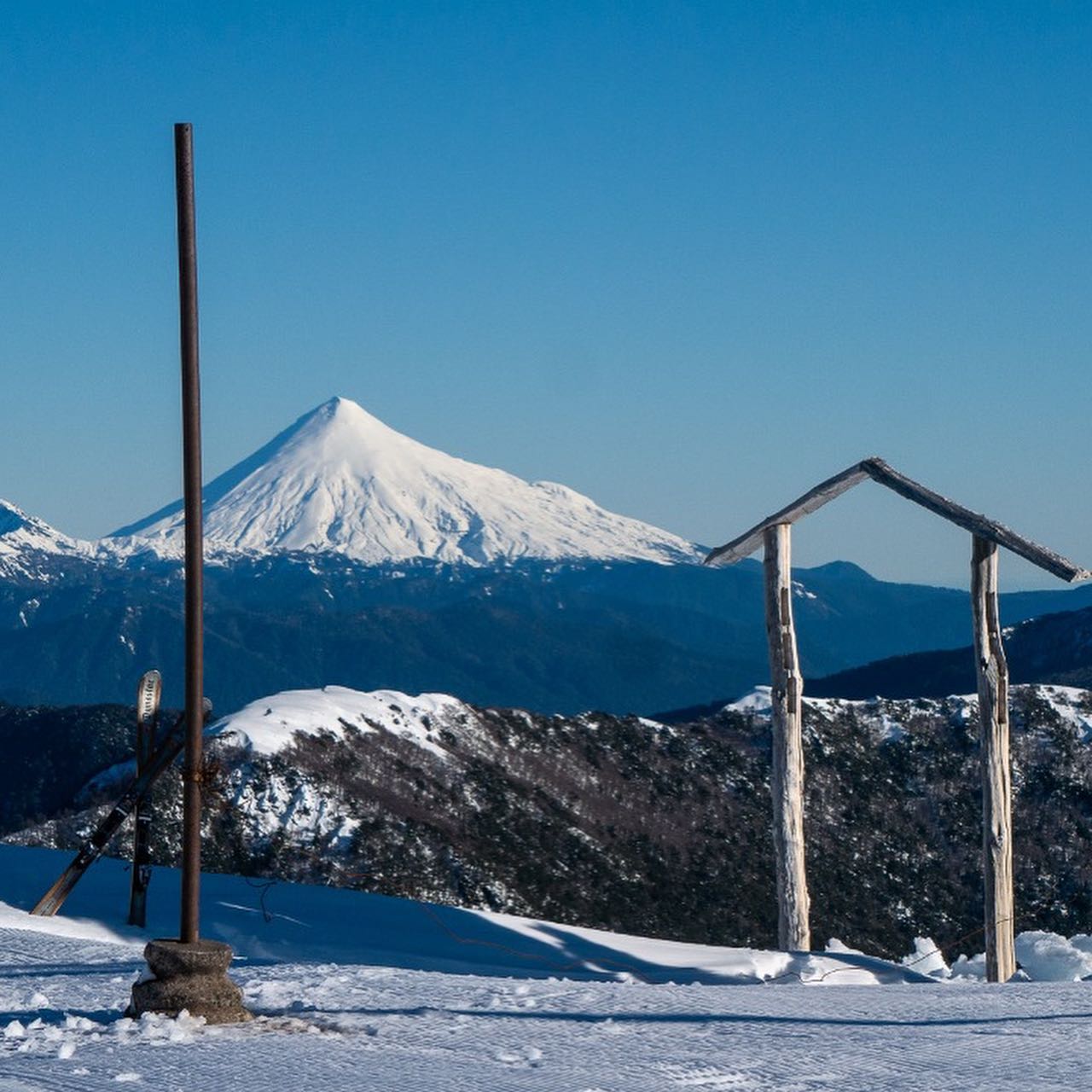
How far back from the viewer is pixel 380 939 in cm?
1231

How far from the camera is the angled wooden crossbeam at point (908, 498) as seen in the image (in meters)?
12.2

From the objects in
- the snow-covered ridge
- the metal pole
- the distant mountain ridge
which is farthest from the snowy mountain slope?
the distant mountain ridge

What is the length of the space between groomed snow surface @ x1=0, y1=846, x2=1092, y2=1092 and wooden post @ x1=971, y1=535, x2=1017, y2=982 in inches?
87.6

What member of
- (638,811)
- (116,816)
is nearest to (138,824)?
(116,816)

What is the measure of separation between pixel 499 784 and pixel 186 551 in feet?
85.2

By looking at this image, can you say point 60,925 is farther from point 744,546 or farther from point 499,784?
point 499,784

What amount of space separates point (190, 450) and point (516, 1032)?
2.78 metres

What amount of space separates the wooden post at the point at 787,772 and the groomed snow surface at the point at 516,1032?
110 inches

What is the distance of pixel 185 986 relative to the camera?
6.66 m

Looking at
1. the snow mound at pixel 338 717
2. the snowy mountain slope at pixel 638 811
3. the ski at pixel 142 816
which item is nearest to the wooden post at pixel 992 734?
the ski at pixel 142 816

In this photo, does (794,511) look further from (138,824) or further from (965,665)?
(965,665)

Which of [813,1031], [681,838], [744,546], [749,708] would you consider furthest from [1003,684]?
[749,708]

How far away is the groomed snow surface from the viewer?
224 inches

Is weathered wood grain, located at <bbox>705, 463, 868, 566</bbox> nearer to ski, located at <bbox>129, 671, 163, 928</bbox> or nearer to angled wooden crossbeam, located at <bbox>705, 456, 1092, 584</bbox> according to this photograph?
angled wooden crossbeam, located at <bbox>705, 456, 1092, 584</bbox>
